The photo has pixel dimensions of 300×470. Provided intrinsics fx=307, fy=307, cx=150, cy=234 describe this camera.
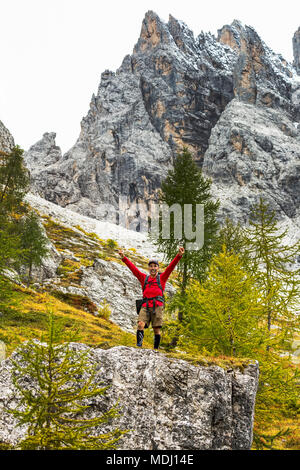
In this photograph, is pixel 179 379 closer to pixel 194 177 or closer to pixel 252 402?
pixel 252 402

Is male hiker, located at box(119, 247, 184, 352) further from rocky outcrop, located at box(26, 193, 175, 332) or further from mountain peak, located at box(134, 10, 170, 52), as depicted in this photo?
mountain peak, located at box(134, 10, 170, 52)

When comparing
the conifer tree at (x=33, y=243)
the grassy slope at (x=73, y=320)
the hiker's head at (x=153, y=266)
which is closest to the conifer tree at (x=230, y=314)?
the grassy slope at (x=73, y=320)

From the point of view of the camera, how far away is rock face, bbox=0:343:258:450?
5.99 m

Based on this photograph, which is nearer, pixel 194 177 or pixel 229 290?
pixel 229 290

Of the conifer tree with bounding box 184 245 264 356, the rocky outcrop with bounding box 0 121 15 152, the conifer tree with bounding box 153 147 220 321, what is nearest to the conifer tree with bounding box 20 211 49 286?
the conifer tree with bounding box 153 147 220 321

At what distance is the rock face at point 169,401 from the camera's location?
19.7ft

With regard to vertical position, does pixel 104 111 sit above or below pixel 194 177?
above

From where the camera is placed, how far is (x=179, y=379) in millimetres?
6582

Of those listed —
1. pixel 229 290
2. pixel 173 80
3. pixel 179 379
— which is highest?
pixel 173 80

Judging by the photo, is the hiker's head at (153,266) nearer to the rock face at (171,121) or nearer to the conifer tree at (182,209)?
the conifer tree at (182,209)

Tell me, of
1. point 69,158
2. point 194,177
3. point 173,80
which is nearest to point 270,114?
point 173,80
